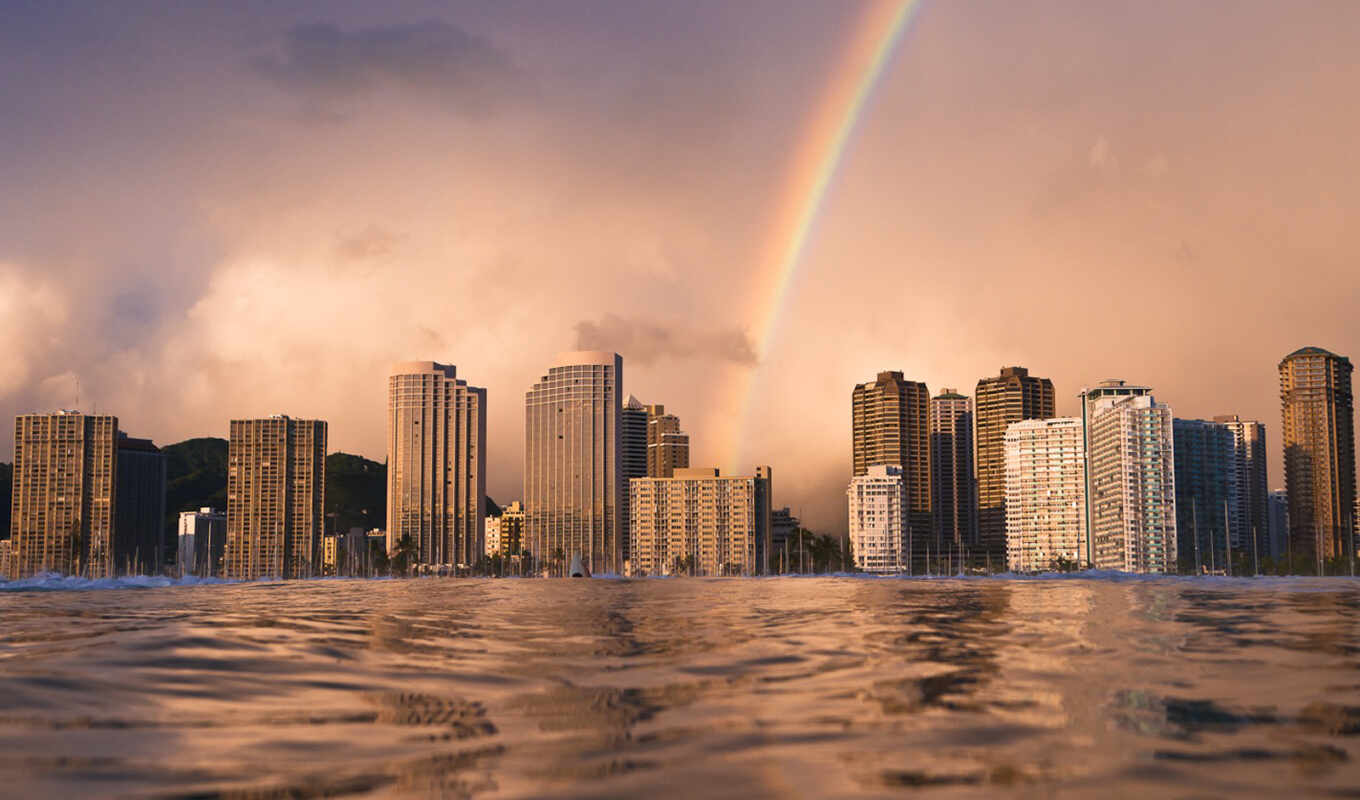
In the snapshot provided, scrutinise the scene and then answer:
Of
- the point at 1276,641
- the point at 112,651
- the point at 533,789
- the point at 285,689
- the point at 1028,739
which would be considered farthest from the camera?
the point at 1276,641

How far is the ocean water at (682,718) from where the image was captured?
15891 mm

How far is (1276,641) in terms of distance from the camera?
4359cm

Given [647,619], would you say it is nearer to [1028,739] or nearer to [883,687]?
[883,687]

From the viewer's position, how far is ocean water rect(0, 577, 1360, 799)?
1589 centimetres

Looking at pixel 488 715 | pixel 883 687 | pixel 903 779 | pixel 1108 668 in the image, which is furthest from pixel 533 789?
pixel 1108 668

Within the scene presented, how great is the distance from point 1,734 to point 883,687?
60.3ft

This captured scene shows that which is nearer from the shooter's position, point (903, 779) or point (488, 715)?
point (903, 779)

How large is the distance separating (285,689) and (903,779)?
1682 cm

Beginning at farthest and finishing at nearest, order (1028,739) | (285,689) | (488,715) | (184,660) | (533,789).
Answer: (184,660)
(285,689)
(488,715)
(1028,739)
(533,789)

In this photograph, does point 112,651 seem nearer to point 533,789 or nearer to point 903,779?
point 533,789

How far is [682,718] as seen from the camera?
864 inches

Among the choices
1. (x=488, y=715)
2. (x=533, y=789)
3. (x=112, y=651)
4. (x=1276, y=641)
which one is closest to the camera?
(x=533, y=789)

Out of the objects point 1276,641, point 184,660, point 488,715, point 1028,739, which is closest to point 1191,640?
point 1276,641

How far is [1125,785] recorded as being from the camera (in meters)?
15.4
